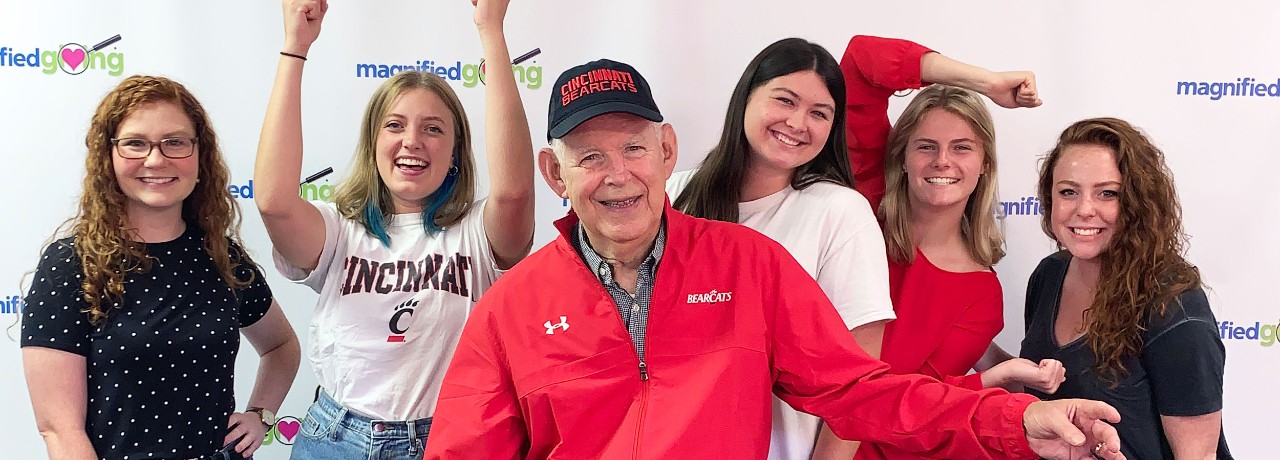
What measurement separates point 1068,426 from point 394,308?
1.34m

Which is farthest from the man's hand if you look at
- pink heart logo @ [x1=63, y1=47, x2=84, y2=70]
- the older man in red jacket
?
pink heart logo @ [x1=63, y1=47, x2=84, y2=70]

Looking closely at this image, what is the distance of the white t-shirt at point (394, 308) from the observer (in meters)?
1.94

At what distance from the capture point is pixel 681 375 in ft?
4.89

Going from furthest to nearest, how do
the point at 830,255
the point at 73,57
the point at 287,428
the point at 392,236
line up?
the point at 287,428 → the point at 73,57 → the point at 392,236 → the point at 830,255

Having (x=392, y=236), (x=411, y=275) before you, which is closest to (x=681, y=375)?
(x=411, y=275)

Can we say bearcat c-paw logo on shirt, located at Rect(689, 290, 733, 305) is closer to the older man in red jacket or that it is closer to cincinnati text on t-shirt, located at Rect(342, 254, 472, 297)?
the older man in red jacket

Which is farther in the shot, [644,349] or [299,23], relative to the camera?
[299,23]

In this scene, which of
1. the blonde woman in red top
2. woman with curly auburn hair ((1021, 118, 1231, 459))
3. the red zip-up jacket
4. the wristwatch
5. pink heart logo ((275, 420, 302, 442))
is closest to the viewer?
the red zip-up jacket

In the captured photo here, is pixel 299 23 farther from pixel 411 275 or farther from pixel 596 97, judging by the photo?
pixel 596 97

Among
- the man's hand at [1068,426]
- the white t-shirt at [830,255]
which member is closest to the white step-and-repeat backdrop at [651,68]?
the white t-shirt at [830,255]

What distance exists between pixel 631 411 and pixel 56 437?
3.95 feet

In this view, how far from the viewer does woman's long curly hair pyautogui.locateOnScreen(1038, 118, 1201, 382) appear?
182cm

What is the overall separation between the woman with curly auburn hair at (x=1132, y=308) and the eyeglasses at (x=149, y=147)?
1.92 m

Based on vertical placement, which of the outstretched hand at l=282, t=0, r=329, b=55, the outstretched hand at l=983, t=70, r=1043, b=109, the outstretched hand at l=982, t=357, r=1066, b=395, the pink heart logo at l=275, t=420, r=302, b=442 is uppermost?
the outstretched hand at l=282, t=0, r=329, b=55
